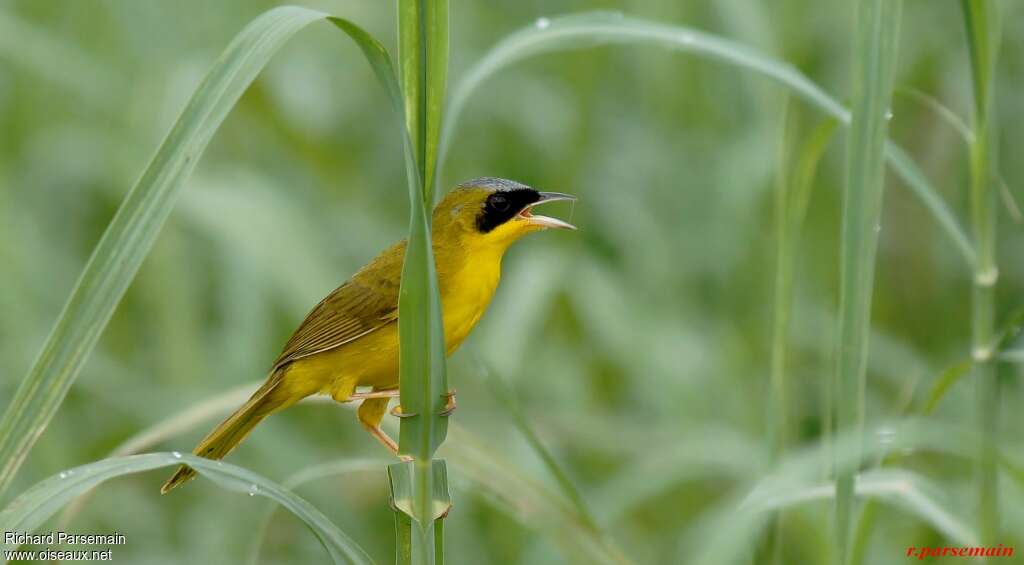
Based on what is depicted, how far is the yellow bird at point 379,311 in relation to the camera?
242 centimetres

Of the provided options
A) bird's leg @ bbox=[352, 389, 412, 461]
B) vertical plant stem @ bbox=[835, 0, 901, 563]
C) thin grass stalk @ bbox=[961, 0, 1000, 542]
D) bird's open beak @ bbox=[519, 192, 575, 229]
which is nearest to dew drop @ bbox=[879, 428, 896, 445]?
thin grass stalk @ bbox=[961, 0, 1000, 542]

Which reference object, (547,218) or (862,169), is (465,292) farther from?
(862,169)

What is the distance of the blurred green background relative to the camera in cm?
405

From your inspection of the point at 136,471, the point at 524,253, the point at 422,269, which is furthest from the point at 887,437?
the point at 524,253

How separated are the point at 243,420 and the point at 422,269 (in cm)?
98

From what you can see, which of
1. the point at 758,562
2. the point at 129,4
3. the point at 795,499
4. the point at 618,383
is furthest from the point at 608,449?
the point at 129,4

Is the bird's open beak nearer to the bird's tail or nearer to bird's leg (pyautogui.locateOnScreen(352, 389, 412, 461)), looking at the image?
bird's leg (pyautogui.locateOnScreen(352, 389, 412, 461))

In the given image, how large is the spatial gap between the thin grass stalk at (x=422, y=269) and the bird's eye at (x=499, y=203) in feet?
2.49

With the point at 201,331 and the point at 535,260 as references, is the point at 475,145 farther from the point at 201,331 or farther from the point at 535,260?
the point at 201,331

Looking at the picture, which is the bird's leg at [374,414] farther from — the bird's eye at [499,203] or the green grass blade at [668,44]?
the green grass blade at [668,44]

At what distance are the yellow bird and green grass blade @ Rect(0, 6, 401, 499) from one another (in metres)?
0.82

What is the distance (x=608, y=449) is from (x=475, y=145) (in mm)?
1685

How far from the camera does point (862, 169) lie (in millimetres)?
1862

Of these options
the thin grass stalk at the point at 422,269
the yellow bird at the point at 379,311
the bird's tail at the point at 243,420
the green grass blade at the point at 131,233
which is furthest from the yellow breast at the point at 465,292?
the green grass blade at the point at 131,233
